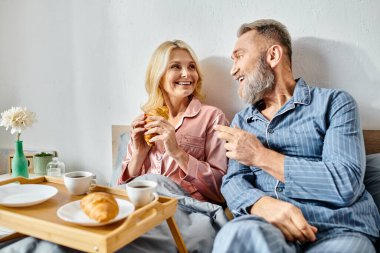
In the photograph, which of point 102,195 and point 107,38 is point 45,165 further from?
point 102,195

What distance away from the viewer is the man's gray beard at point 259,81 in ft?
4.13

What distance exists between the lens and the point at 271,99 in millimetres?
1320

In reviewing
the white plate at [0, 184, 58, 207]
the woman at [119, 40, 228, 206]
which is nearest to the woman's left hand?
the woman at [119, 40, 228, 206]

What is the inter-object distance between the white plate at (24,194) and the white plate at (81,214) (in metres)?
0.13

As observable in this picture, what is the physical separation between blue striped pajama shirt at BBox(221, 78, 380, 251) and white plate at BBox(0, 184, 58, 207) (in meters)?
0.67

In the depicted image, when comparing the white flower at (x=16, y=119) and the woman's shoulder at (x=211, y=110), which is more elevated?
the woman's shoulder at (x=211, y=110)

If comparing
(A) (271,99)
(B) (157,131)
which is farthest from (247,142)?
(B) (157,131)

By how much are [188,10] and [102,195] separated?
49.0 inches

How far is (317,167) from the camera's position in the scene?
995mm

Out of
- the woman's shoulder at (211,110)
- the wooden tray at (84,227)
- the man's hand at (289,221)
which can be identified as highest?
the woman's shoulder at (211,110)

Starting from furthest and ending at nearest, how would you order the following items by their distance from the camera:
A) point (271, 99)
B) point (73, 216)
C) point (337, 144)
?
point (271, 99)
point (337, 144)
point (73, 216)

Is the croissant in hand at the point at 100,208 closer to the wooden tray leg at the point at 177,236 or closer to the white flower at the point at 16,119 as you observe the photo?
the wooden tray leg at the point at 177,236

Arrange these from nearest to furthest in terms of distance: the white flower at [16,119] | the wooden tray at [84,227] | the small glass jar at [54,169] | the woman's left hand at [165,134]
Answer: the wooden tray at [84,227]
the woman's left hand at [165,134]
the white flower at [16,119]
the small glass jar at [54,169]

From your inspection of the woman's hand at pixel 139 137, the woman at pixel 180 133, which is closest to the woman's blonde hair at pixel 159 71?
the woman at pixel 180 133
